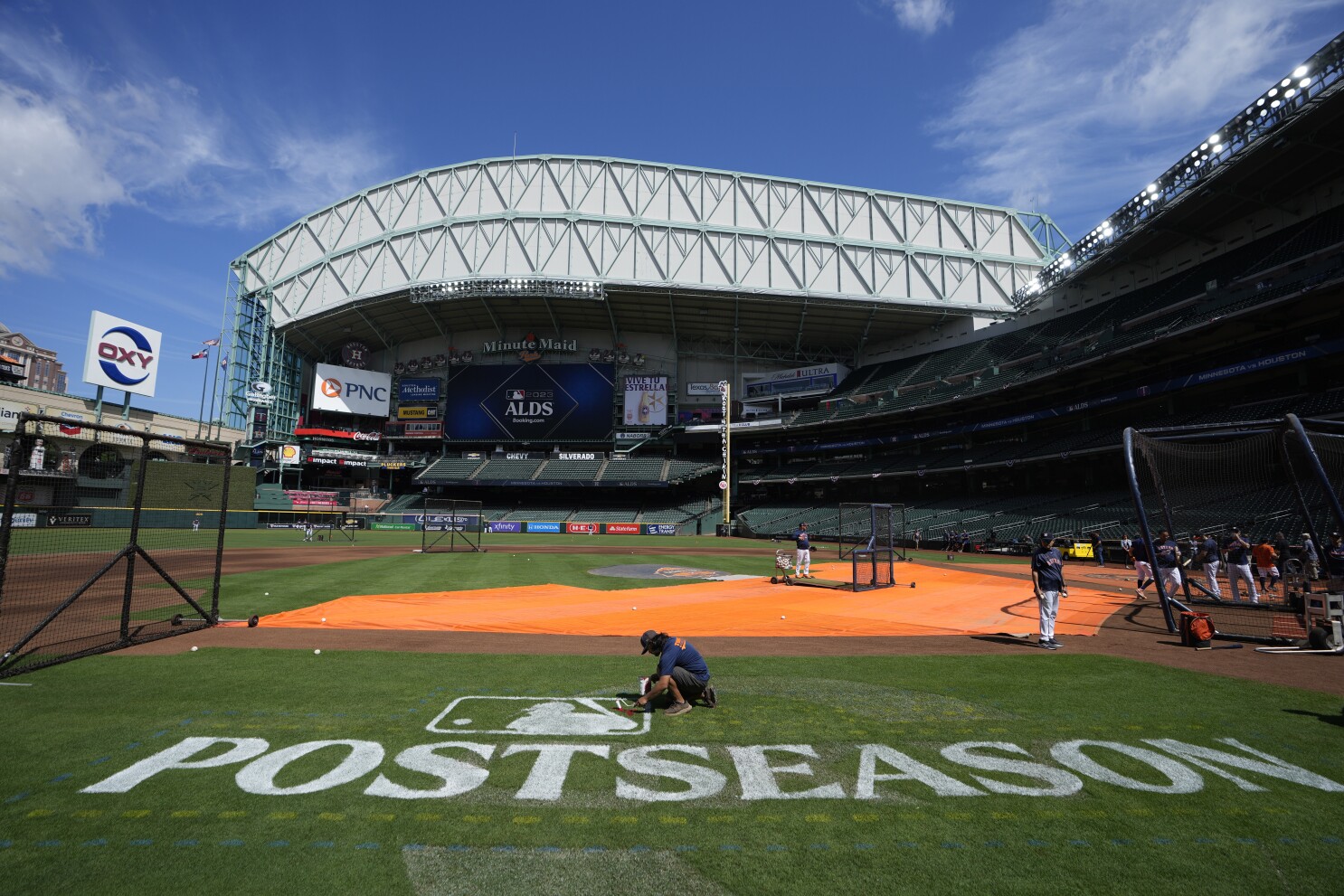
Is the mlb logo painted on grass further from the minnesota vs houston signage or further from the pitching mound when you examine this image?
the pitching mound

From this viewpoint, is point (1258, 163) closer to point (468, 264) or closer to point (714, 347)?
point (714, 347)

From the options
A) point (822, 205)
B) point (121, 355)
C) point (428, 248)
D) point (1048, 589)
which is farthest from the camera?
point (428, 248)

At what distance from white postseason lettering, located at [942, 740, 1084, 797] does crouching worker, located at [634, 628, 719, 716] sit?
270cm

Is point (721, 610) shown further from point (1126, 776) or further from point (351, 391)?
point (351, 391)

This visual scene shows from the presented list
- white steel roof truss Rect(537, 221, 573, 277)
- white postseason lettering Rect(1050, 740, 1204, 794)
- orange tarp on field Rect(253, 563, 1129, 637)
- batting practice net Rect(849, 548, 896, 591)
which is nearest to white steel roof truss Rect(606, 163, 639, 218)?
white steel roof truss Rect(537, 221, 573, 277)

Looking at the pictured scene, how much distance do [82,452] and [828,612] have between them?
15.7 meters

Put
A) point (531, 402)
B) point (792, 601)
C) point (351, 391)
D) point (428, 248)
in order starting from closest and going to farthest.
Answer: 1. point (792, 601)
2. point (428, 248)
3. point (531, 402)
4. point (351, 391)

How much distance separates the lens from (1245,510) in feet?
83.8

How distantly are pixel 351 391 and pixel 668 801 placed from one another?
3030 inches

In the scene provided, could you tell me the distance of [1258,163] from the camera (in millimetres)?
31078

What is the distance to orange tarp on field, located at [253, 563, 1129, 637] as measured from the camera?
1315 cm

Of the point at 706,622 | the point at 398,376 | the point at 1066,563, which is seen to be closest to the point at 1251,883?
the point at 706,622

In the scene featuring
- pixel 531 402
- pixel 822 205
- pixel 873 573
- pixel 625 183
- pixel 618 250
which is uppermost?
pixel 625 183

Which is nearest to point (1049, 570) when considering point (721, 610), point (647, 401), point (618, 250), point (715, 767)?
point (721, 610)
